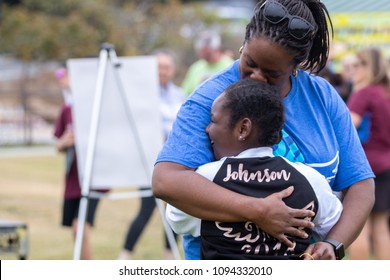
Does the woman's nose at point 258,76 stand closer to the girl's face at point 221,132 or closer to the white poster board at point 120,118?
the girl's face at point 221,132

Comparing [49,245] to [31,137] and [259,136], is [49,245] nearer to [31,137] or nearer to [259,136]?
[259,136]

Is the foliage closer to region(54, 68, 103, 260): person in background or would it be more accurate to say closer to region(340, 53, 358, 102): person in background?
region(340, 53, 358, 102): person in background

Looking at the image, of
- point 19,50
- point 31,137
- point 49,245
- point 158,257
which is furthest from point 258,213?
point 19,50

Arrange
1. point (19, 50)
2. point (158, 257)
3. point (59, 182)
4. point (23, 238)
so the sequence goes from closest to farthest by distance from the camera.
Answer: point (23, 238), point (158, 257), point (59, 182), point (19, 50)

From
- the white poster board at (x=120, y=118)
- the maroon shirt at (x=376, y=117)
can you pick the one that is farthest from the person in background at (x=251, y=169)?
the maroon shirt at (x=376, y=117)

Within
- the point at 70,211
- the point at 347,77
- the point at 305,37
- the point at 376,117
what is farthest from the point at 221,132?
the point at 347,77

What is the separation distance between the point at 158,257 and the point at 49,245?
4.49 ft

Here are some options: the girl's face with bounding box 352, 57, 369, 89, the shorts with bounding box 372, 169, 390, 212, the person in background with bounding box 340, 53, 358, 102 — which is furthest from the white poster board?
the person in background with bounding box 340, 53, 358, 102

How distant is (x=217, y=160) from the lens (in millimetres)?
2795

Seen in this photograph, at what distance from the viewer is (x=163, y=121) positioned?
8.34 metres

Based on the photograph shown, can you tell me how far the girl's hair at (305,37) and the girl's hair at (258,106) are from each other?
0.52 ft

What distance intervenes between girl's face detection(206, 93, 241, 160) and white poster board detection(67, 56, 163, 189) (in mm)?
4022

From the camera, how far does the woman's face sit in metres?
2.73

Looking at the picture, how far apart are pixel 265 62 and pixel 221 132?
27cm
